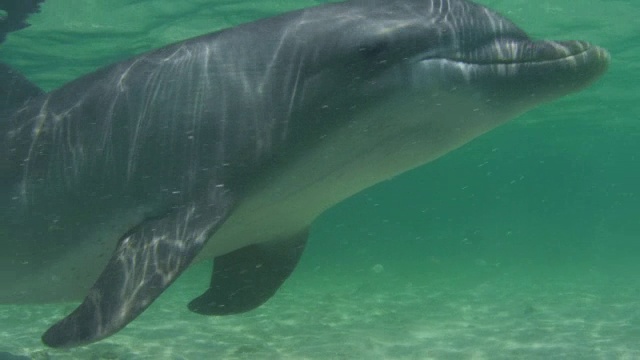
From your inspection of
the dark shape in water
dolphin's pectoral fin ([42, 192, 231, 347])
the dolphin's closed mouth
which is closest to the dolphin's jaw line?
the dolphin's closed mouth

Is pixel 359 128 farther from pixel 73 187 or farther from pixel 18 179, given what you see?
pixel 18 179

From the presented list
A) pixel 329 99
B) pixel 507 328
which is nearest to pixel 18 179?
pixel 329 99

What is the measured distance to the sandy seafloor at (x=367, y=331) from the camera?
1066cm

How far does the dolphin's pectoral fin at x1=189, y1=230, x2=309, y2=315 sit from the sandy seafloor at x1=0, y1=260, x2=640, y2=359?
15.5 feet

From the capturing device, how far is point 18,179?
4.72 m

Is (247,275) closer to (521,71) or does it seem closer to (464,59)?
(464,59)

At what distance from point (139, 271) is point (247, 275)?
224 centimetres

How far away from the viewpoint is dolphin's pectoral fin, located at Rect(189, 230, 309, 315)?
573 centimetres

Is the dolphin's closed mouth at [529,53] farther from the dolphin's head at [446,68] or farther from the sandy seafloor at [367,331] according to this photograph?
the sandy seafloor at [367,331]

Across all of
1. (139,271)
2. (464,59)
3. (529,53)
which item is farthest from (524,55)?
(139,271)

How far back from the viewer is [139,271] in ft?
12.0

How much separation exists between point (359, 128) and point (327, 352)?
772 cm

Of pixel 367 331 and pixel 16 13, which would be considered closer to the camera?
pixel 367 331

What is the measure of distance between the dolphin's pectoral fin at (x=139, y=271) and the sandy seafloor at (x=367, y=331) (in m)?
6.54
